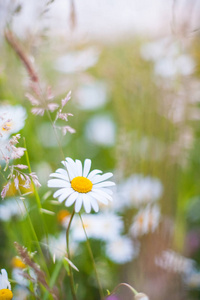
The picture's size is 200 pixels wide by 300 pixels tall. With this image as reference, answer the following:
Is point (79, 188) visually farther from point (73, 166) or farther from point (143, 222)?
point (143, 222)

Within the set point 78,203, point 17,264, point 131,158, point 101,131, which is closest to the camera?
point 78,203

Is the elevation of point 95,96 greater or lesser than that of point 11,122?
lesser

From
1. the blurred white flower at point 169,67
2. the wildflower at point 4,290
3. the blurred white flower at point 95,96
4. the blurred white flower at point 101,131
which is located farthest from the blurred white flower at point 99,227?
the blurred white flower at point 95,96

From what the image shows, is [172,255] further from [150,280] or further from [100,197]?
[100,197]

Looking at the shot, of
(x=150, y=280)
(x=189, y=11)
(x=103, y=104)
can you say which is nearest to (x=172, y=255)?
(x=150, y=280)

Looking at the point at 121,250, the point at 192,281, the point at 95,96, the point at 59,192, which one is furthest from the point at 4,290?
the point at 95,96

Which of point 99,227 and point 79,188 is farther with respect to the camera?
point 99,227

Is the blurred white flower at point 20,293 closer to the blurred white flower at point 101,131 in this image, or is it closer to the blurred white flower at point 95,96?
the blurred white flower at point 101,131

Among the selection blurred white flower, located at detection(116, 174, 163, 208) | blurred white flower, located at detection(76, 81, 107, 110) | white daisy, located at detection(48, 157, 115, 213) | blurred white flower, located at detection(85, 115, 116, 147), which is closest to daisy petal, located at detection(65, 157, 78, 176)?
white daisy, located at detection(48, 157, 115, 213)
